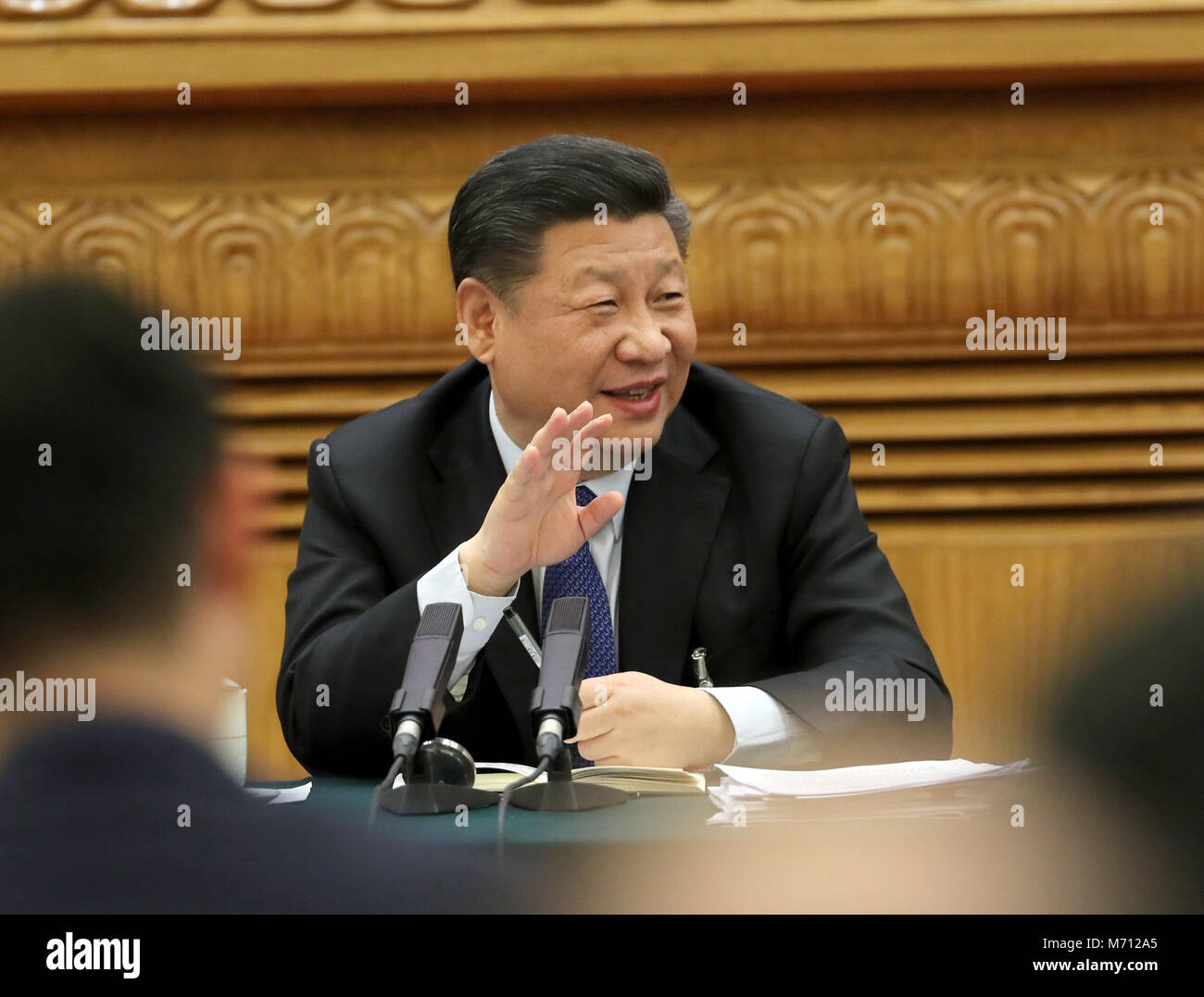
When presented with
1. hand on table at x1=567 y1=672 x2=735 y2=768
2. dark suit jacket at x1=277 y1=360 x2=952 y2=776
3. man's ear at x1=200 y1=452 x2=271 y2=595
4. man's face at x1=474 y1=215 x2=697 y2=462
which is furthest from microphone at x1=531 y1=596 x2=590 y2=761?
man's face at x1=474 y1=215 x2=697 y2=462

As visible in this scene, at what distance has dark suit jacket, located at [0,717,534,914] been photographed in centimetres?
89

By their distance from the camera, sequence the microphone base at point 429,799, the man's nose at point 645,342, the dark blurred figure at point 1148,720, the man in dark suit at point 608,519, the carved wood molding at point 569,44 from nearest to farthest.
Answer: the dark blurred figure at point 1148,720 → the microphone base at point 429,799 → the man in dark suit at point 608,519 → the man's nose at point 645,342 → the carved wood molding at point 569,44

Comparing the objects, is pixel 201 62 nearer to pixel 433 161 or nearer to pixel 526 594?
pixel 433 161

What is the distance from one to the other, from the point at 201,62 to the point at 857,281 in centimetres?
140

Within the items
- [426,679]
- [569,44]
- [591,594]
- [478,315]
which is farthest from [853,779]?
[569,44]

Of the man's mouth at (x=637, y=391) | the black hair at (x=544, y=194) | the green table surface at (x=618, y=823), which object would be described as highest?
the black hair at (x=544, y=194)

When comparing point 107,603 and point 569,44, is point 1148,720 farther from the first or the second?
point 569,44

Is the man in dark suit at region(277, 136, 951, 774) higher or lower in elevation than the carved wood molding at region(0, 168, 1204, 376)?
lower

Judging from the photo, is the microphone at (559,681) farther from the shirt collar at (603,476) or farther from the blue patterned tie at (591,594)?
the shirt collar at (603,476)

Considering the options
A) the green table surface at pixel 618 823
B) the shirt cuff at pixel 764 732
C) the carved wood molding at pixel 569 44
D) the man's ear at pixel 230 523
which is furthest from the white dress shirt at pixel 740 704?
the carved wood molding at pixel 569 44

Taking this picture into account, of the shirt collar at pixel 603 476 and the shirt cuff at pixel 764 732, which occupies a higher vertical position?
the shirt collar at pixel 603 476

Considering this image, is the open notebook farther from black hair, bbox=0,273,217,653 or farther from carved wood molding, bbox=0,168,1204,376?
carved wood molding, bbox=0,168,1204,376

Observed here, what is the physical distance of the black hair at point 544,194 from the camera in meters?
2.11

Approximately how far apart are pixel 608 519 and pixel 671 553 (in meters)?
0.28
